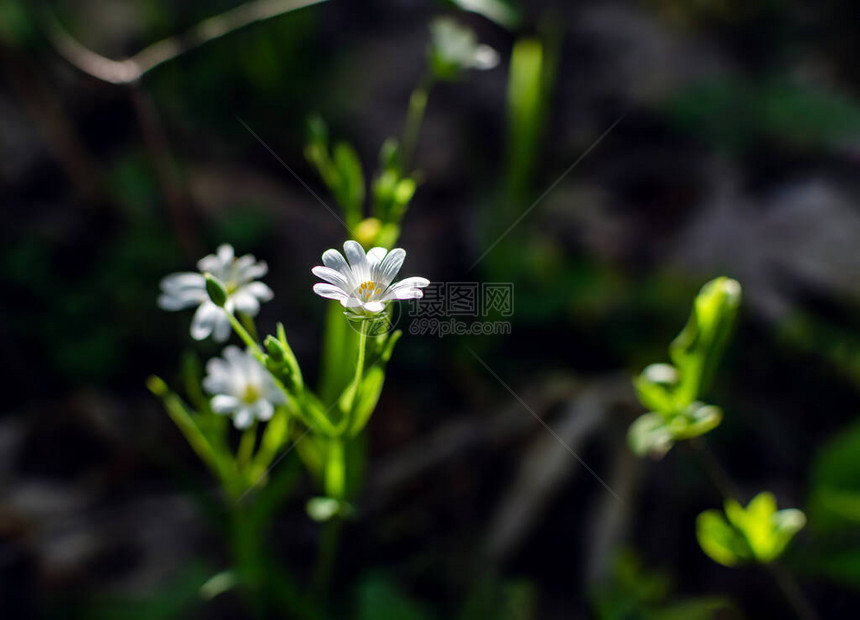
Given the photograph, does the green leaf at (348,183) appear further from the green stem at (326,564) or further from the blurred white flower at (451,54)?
the green stem at (326,564)

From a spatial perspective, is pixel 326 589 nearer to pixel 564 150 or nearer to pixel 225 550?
pixel 225 550

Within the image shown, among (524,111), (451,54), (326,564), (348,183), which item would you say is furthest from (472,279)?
(326,564)

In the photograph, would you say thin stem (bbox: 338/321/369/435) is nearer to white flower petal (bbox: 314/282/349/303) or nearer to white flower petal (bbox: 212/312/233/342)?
white flower petal (bbox: 314/282/349/303)

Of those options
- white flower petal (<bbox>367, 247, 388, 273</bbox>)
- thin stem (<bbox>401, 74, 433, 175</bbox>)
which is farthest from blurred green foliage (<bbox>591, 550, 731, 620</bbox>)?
thin stem (<bbox>401, 74, 433, 175</bbox>)

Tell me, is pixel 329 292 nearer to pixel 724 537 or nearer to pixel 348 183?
pixel 348 183

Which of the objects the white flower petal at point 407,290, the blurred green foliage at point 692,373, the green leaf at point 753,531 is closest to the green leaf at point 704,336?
the blurred green foliage at point 692,373
